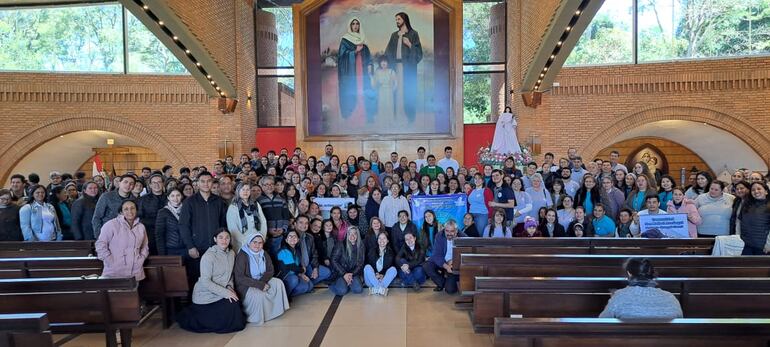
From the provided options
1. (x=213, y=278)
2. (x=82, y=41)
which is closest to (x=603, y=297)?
(x=213, y=278)

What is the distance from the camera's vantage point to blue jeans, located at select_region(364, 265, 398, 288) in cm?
671

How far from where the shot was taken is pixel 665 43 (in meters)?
14.0

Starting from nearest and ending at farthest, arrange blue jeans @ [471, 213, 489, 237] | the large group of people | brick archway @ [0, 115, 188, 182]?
the large group of people → blue jeans @ [471, 213, 489, 237] → brick archway @ [0, 115, 188, 182]

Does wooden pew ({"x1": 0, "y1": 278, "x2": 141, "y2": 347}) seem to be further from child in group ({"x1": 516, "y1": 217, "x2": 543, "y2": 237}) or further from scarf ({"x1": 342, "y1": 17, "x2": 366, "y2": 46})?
scarf ({"x1": 342, "y1": 17, "x2": 366, "y2": 46})

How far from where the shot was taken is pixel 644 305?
3.22m

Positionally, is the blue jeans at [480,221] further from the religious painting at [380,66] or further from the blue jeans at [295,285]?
the religious painting at [380,66]

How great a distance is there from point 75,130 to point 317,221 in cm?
1137

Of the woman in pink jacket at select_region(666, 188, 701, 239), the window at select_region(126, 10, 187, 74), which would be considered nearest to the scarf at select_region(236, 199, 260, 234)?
the woman in pink jacket at select_region(666, 188, 701, 239)

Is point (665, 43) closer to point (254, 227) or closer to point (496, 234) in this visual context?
point (496, 234)

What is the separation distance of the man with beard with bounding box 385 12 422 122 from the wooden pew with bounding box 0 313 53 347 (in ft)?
39.4

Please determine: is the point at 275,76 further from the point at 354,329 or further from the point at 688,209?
the point at 688,209

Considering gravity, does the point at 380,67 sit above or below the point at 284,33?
below

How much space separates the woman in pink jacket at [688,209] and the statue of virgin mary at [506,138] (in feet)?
15.9

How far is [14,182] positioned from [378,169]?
6.23 metres
